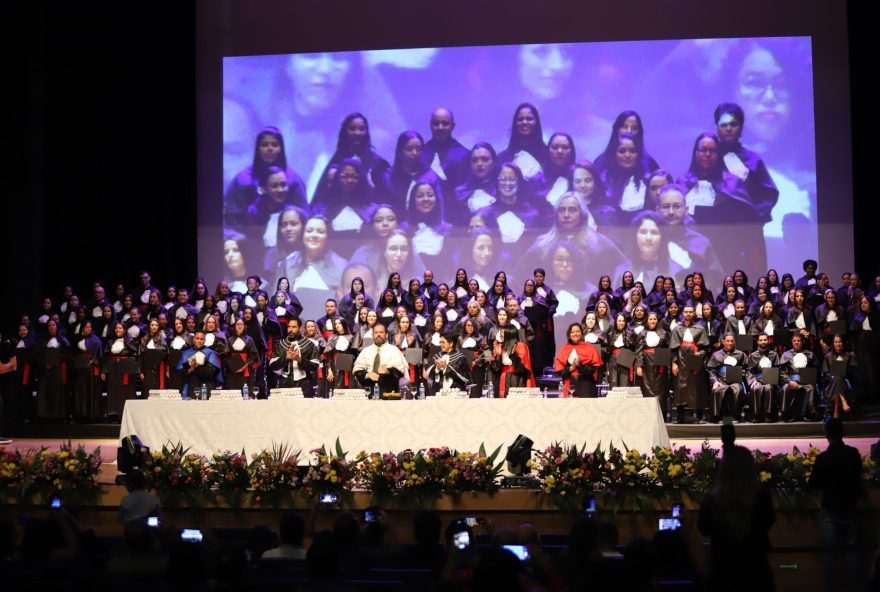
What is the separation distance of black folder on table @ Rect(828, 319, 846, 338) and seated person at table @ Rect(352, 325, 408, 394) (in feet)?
18.6

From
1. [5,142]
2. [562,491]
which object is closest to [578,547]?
[562,491]

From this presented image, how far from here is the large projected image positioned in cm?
1602

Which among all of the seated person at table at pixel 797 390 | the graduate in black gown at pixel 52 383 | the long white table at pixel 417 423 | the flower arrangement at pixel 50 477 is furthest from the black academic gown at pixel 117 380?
the seated person at table at pixel 797 390

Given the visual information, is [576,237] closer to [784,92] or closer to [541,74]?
[541,74]

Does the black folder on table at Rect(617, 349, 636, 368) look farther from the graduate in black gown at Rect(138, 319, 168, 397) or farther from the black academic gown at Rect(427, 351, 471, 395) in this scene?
the graduate in black gown at Rect(138, 319, 168, 397)

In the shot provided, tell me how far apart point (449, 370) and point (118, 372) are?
436 cm

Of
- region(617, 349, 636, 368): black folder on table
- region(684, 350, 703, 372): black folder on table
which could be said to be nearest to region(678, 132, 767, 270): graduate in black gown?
region(684, 350, 703, 372): black folder on table

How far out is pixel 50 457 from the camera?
7.83 m

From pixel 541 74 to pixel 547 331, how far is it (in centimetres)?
408

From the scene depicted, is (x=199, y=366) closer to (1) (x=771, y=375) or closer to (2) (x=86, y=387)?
(2) (x=86, y=387)

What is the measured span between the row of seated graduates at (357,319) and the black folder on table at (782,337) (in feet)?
0.26

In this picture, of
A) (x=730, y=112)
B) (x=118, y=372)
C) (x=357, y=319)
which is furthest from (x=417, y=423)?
(x=730, y=112)

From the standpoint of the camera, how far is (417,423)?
8.93 metres

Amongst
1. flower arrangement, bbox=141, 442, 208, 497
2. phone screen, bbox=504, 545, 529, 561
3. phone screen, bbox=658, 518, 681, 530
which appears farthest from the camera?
flower arrangement, bbox=141, 442, 208, 497
